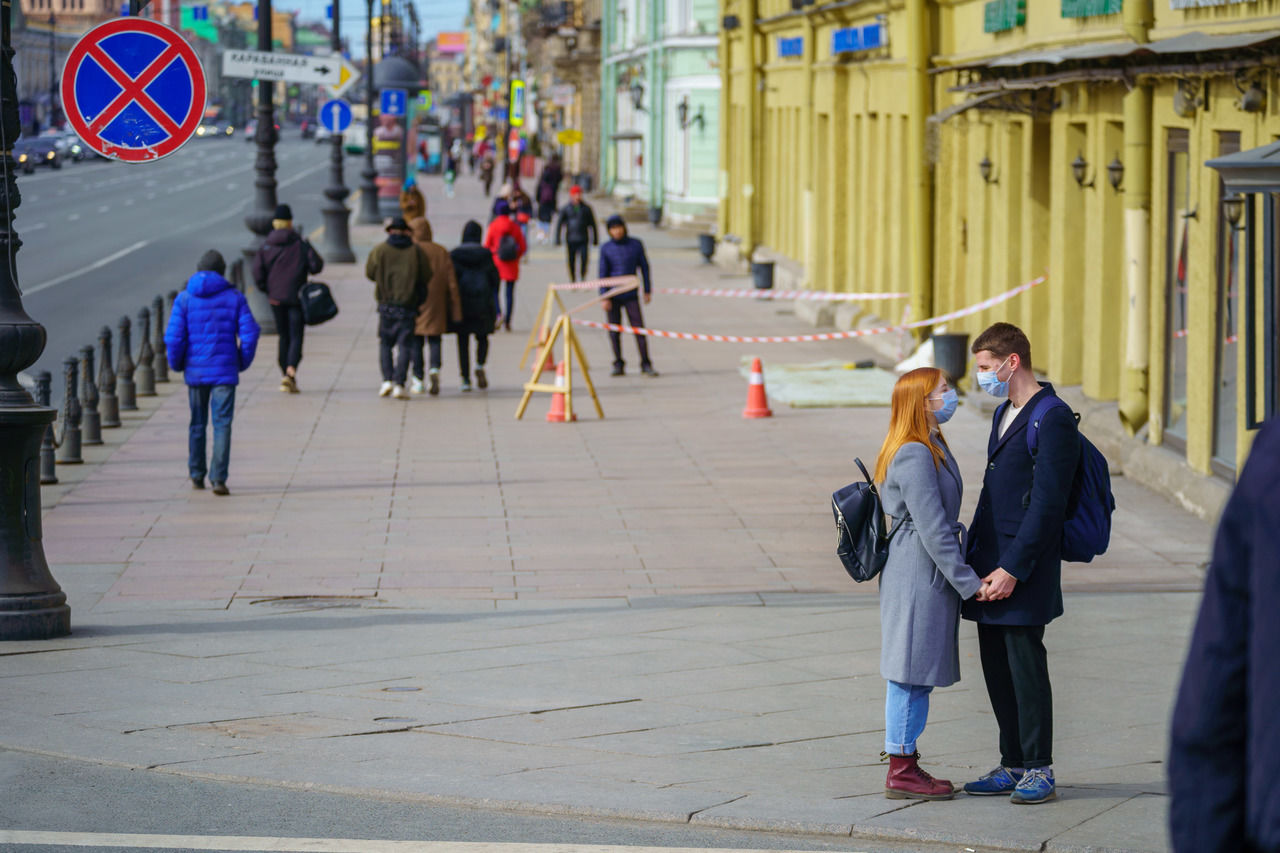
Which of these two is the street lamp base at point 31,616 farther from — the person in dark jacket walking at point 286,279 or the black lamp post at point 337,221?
the black lamp post at point 337,221

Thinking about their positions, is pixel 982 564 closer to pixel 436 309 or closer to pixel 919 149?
pixel 436 309

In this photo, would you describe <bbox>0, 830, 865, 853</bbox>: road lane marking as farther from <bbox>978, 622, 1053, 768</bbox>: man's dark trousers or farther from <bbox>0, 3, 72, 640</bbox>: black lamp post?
<bbox>0, 3, 72, 640</bbox>: black lamp post

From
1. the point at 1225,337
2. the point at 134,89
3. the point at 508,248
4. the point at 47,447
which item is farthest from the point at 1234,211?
the point at 508,248

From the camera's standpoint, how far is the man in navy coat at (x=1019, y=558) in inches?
264

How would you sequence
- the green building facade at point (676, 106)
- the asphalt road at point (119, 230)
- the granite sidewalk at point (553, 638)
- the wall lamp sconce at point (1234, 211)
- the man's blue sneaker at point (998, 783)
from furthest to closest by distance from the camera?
the green building facade at point (676, 106) → the asphalt road at point (119, 230) → the wall lamp sconce at point (1234, 211) → the granite sidewalk at point (553, 638) → the man's blue sneaker at point (998, 783)

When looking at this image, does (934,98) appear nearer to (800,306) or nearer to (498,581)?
(800,306)

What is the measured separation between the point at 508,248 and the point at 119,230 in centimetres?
2656

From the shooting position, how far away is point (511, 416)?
739 inches

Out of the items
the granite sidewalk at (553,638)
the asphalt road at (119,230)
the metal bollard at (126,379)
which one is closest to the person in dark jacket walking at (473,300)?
the granite sidewalk at (553,638)

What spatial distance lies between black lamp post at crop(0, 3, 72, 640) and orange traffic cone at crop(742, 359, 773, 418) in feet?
31.6

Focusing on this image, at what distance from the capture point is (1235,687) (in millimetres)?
2943

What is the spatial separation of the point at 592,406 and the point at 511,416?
101 centimetres

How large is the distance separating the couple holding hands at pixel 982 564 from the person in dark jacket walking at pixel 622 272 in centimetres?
1475

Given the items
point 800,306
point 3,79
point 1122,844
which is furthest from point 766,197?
point 1122,844
